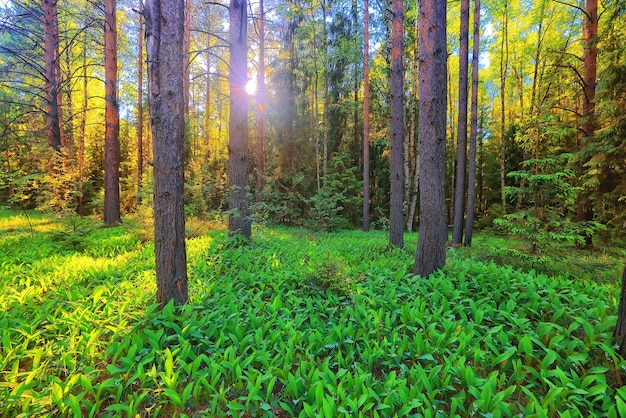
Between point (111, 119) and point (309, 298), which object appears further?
point (111, 119)

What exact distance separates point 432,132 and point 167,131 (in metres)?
3.57

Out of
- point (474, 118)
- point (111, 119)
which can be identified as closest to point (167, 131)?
point (111, 119)

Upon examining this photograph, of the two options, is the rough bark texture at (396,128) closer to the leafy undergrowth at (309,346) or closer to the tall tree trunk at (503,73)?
the leafy undergrowth at (309,346)

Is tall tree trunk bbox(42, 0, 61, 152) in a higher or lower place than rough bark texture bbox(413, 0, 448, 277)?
higher

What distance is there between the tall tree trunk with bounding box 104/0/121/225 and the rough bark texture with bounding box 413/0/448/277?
9.24m

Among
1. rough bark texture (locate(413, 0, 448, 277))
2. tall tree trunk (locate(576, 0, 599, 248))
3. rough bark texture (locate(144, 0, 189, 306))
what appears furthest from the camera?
tall tree trunk (locate(576, 0, 599, 248))

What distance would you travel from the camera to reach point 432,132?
4.25 metres

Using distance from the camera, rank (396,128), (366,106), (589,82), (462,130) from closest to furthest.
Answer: (396,128) → (589,82) → (462,130) → (366,106)

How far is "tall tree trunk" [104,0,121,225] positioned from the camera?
8.74 meters

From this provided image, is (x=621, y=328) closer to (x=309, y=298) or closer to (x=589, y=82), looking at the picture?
(x=309, y=298)

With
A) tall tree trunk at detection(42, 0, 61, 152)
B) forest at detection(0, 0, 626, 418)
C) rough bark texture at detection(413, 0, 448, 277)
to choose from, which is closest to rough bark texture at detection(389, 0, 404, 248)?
forest at detection(0, 0, 626, 418)

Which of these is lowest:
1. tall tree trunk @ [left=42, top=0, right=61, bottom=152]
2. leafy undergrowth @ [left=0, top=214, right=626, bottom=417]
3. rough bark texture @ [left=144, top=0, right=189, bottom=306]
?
leafy undergrowth @ [left=0, top=214, right=626, bottom=417]

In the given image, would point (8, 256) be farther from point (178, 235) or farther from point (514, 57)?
point (514, 57)

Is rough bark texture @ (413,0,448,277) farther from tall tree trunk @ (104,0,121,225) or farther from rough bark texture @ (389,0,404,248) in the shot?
tall tree trunk @ (104,0,121,225)
